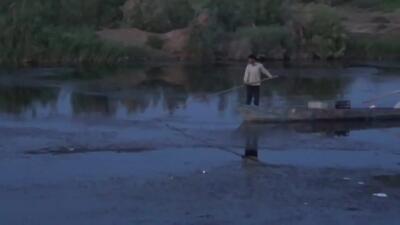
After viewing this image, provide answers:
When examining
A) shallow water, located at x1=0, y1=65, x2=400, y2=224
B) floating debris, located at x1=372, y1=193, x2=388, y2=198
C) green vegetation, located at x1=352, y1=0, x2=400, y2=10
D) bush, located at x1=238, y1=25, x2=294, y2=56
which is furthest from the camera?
green vegetation, located at x1=352, y1=0, x2=400, y2=10

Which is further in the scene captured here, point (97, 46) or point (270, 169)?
point (97, 46)

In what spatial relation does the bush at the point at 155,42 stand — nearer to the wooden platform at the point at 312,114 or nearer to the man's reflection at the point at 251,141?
the wooden platform at the point at 312,114

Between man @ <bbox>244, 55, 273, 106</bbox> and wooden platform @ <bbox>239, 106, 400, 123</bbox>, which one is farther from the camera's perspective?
man @ <bbox>244, 55, 273, 106</bbox>

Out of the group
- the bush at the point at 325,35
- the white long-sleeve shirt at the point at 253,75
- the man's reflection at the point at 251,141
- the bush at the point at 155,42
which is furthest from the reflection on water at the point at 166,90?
the bush at the point at 325,35

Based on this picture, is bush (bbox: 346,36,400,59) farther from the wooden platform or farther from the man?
the man

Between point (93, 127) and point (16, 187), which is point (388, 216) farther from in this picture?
point (93, 127)

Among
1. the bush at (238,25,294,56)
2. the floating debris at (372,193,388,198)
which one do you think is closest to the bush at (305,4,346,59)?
the bush at (238,25,294,56)

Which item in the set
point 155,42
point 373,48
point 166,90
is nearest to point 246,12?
point 155,42

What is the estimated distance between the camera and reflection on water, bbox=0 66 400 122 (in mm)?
33656

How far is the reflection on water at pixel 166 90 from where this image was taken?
33656 mm

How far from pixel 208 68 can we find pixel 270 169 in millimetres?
27460

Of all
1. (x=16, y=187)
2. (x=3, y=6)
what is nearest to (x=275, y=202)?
(x=16, y=187)

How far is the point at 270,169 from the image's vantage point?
23.3 metres

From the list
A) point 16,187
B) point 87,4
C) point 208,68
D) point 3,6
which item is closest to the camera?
point 16,187
